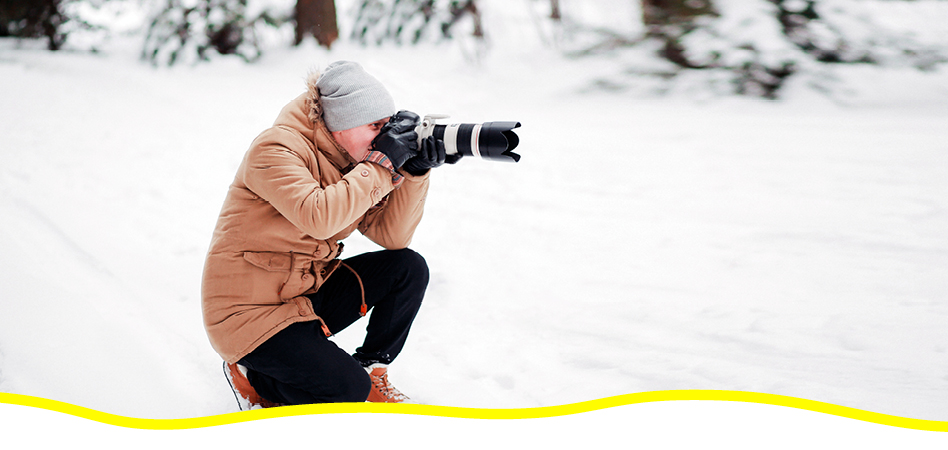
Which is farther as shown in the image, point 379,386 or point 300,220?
point 379,386

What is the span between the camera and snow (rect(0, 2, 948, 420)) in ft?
4.45

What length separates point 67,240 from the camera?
1.65 m

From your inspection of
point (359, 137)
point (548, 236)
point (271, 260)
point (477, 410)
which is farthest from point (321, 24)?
point (477, 410)

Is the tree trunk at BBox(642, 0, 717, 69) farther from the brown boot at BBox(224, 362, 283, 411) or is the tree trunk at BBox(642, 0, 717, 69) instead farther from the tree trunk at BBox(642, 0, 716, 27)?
the brown boot at BBox(224, 362, 283, 411)

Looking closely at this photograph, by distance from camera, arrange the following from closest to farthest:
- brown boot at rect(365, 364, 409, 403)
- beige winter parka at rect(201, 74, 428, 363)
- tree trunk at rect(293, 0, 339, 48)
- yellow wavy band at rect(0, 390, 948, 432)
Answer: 1. beige winter parka at rect(201, 74, 428, 363)
2. yellow wavy band at rect(0, 390, 948, 432)
3. brown boot at rect(365, 364, 409, 403)
4. tree trunk at rect(293, 0, 339, 48)

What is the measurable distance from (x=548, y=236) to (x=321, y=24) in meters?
1.05

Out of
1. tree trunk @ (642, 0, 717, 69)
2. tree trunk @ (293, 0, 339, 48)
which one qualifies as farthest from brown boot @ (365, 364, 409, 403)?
tree trunk @ (642, 0, 717, 69)

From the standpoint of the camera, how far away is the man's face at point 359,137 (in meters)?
1.14

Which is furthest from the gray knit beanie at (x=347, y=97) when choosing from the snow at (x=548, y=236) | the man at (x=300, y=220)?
the snow at (x=548, y=236)

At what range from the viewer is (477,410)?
129 cm

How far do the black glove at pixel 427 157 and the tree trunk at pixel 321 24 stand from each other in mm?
1143

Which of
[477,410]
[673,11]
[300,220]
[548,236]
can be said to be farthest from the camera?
[673,11]

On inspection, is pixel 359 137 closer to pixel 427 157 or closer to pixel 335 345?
pixel 427 157

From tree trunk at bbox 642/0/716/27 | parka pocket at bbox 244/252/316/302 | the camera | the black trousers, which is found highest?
the camera
